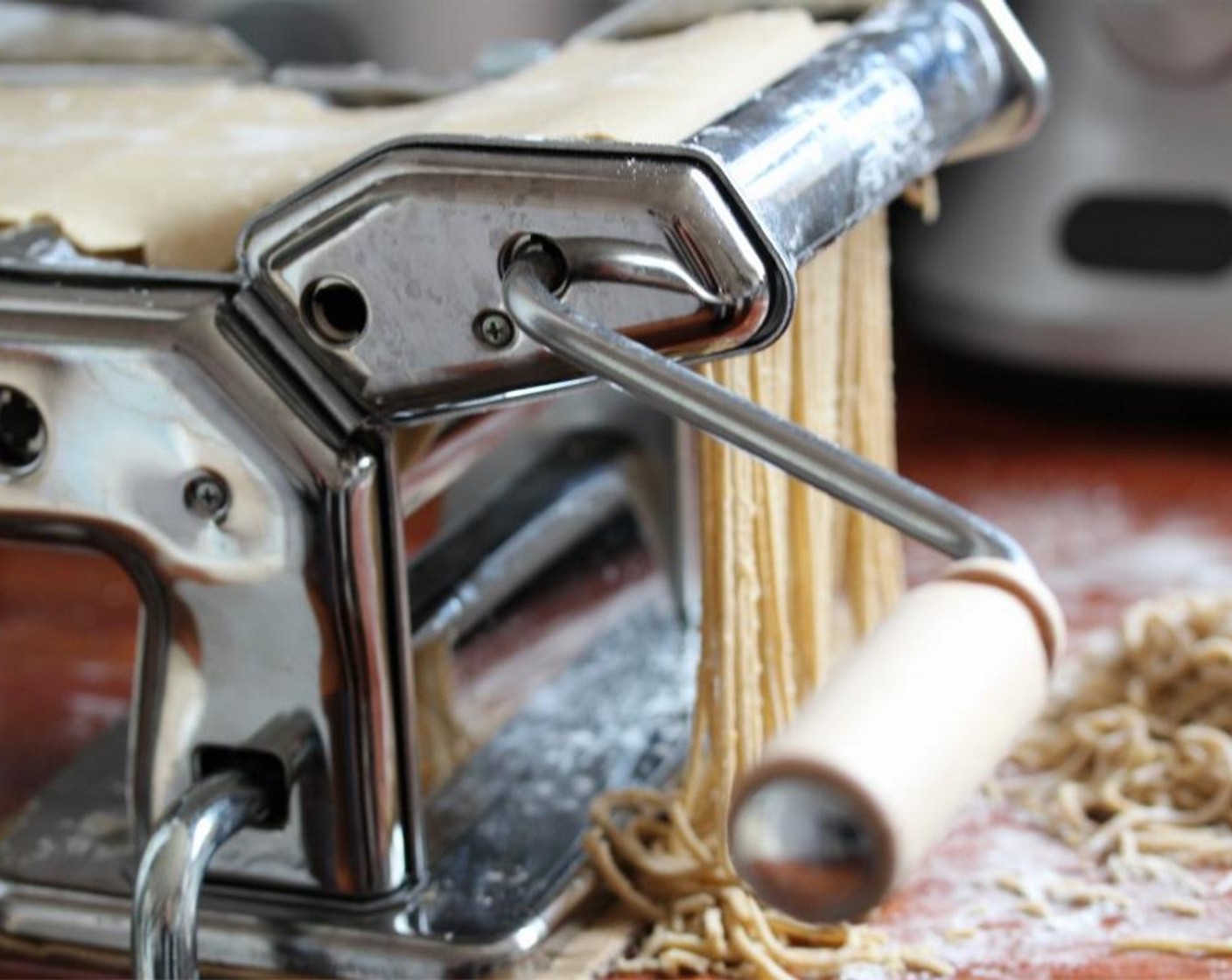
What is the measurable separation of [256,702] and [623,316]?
0.20 meters

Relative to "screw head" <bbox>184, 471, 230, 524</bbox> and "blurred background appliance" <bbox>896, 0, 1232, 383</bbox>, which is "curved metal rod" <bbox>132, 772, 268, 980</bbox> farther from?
"blurred background appliance" <bbox>896, 0, 1232, 383</bbox>

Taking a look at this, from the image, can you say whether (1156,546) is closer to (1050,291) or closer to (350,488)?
(1050,291)

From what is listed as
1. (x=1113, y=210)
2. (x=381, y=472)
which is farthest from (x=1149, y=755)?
(x=1113, y=210)

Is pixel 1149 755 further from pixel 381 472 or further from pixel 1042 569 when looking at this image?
pixel 381 472

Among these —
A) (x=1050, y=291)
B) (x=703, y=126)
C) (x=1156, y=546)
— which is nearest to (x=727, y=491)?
(x=703, y=126)

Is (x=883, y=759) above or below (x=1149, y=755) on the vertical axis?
above

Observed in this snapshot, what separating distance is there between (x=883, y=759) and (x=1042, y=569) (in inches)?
25.9

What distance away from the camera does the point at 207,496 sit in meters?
Result: 0.64

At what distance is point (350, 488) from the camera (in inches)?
25.3

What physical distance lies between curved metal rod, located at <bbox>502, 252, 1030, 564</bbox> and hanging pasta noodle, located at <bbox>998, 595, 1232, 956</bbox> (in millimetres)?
271

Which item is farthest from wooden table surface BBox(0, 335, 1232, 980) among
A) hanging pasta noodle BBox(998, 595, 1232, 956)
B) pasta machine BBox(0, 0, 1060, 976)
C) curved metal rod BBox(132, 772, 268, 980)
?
curved metal rod BBox(132, 772, 268, 980)

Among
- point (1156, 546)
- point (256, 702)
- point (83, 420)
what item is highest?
point (83, 420)

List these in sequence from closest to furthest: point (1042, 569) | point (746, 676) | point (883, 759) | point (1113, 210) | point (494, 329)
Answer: point (883, 759) → point (494, 329) → point (746, 676) → point (1042, 569) → point (1113, 210)

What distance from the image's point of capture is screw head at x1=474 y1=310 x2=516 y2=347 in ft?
1.92
